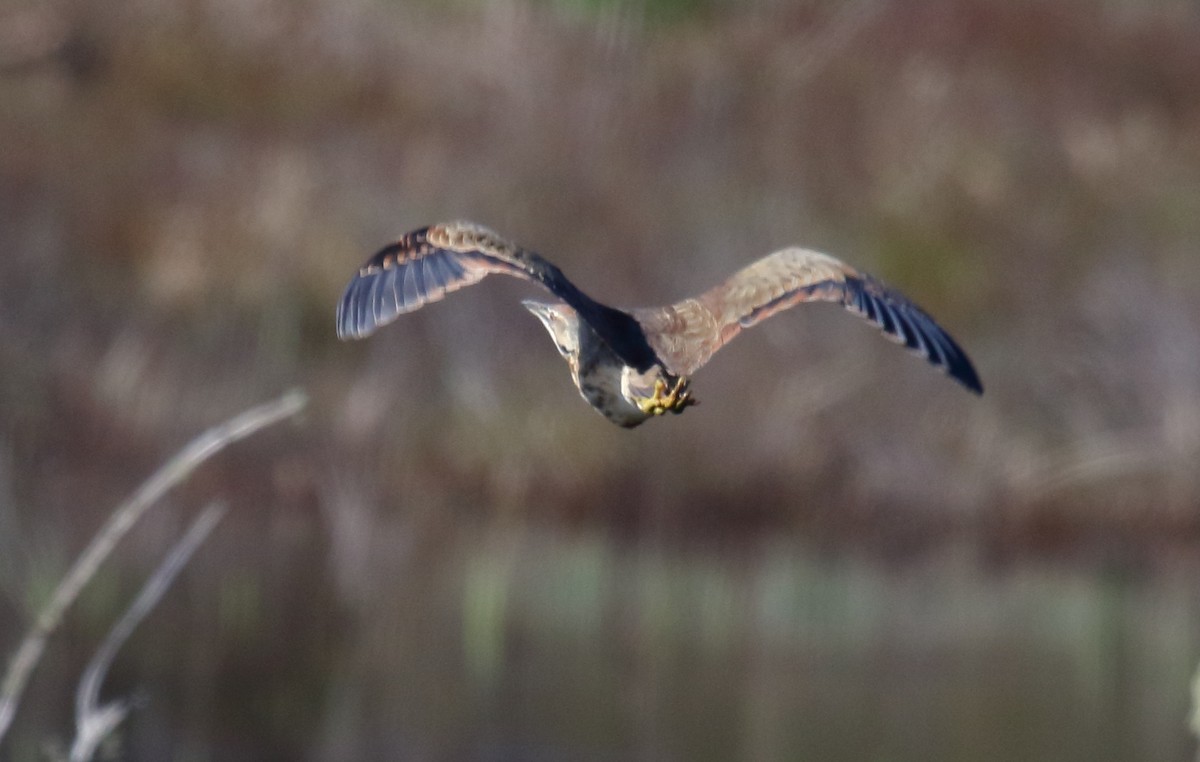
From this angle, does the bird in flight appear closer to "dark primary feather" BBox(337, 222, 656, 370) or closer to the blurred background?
"dark primary feather" BBox(337, 222, 656, 370)

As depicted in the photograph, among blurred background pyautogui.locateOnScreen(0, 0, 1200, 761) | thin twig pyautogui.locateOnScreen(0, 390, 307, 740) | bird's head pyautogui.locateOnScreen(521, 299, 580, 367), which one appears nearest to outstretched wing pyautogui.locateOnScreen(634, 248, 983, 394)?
bird's head pyautogui.locateOnScreen(521, 299, 580, 367)

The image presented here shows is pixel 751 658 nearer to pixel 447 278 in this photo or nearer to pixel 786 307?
pixel 786 307

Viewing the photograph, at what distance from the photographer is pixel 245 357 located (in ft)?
→ 52.0

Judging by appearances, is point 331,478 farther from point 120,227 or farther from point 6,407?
point 120,227

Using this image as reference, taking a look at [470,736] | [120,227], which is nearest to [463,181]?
[120,227]

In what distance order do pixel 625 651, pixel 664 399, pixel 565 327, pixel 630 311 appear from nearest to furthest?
pixel 664 399
pixel 565 327
pixel 630 311
pixel 625 651

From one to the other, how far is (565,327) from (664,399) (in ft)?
1.56

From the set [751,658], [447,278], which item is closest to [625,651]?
[751,658]

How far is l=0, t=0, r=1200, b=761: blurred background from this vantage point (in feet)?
44.9

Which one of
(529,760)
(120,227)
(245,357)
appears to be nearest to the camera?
(529,760)

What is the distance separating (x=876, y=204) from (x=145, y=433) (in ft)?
22.6

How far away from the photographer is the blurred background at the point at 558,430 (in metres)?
13.7

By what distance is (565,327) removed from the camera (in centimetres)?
458

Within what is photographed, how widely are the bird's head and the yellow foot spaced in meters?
0.31
